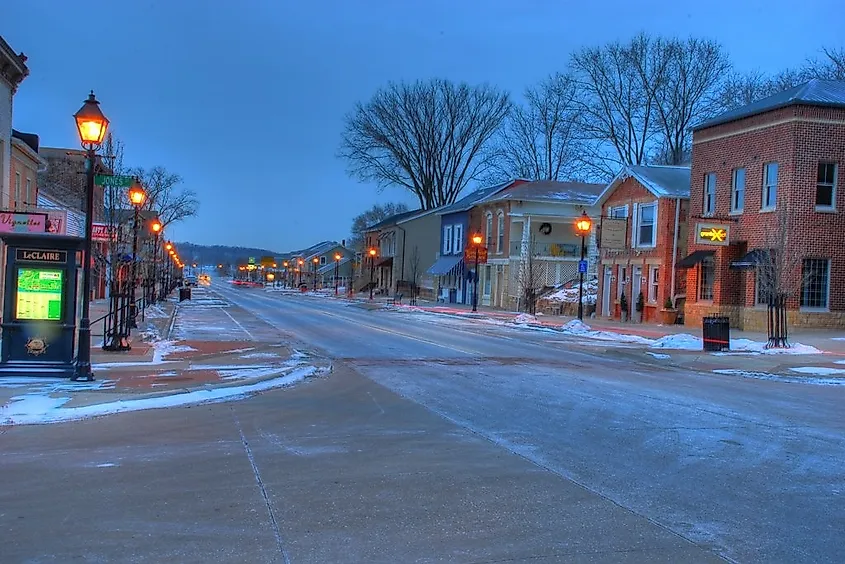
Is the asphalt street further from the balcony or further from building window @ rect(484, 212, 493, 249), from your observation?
building window @ rect(484, 212, 493, 249)

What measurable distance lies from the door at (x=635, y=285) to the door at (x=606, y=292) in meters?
2.09

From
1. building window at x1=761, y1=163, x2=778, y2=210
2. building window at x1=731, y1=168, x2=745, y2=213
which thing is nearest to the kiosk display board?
building window at x1=761, y1=163, x2=778, y2=210

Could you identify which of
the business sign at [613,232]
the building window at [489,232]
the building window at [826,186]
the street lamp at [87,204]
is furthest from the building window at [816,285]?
the building window at [489,232]

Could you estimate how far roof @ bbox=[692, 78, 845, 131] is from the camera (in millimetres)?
25250

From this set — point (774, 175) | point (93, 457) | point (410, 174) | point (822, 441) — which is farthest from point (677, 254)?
point (410, 174)

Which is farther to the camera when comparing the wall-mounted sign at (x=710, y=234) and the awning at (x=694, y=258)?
the awning at (x=694, y=258)

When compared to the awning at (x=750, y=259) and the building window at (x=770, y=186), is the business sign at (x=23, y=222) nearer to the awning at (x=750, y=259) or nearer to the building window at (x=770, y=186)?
the awning at (x=750, y=259)

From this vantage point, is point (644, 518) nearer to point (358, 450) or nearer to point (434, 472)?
point (434, 472)

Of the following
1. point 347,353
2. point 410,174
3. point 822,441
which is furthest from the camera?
point 410,174

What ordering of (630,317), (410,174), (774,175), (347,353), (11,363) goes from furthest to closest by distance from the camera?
(410,174), (630,317), (774,175), (347,353), (11,363)

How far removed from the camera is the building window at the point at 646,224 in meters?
33.2

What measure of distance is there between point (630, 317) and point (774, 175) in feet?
33.5

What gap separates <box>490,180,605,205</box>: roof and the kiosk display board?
122 feet

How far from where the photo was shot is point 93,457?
756cm
